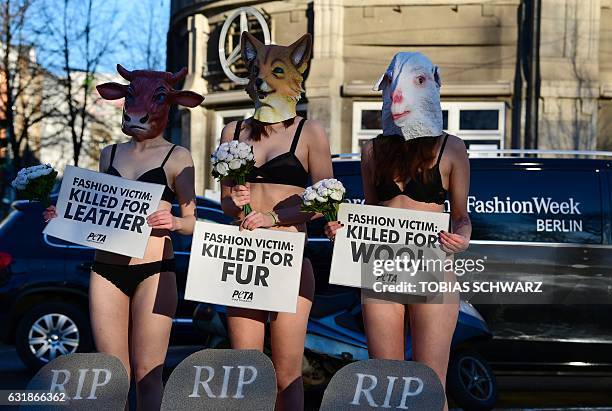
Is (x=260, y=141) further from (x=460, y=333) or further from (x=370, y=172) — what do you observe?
(x=460, y=333)

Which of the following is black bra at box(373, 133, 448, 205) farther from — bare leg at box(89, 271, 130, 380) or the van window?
the van window

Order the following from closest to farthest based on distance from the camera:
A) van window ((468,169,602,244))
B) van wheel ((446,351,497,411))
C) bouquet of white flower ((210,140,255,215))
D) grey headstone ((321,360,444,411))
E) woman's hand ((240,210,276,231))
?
grey headstone ((321,360,444,411)) < bouquet of white flower ((210,140,255,215)) < woman's hand ((240,210,276,231)) < van wheel ((446,351,497,411)) < van window ((468,169,602,244))

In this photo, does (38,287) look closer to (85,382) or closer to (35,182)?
(35,182)

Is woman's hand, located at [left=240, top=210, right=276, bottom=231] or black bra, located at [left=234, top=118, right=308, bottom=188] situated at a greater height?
black bra, located at [left=234, top=118, right=308, bottom=188]

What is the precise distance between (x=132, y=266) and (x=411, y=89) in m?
1.57

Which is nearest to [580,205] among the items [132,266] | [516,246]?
[516,246]

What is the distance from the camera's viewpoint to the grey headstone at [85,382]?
3.97 meters

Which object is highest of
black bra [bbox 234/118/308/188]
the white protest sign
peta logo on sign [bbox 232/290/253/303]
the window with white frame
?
the window with white frame

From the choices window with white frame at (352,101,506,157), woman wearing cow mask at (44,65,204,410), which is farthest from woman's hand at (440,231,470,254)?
window with white frame at (352,101,506,157)

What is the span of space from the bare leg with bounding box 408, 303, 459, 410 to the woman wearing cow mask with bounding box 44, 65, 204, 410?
1213mm

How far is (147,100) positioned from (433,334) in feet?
6.00

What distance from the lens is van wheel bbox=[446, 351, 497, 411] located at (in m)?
7.12

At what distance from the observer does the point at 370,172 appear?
4258 mm

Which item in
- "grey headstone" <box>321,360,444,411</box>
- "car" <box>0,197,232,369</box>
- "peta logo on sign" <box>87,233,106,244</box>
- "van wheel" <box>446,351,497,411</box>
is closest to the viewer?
"grey headstone" <box>321,360,444,411</box>
